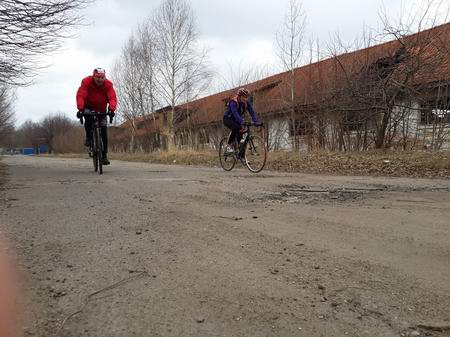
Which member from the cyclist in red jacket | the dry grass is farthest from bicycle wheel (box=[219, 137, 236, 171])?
the cyclist in red jacket

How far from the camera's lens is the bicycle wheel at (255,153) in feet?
31.9

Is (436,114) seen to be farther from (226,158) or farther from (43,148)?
(43,148)

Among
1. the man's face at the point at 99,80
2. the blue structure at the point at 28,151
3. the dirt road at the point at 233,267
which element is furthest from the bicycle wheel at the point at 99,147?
the blue structure at the point at 28,151

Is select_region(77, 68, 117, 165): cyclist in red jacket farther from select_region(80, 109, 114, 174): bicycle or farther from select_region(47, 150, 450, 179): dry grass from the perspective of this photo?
select_region(47, 150, 450, 179): dry grass

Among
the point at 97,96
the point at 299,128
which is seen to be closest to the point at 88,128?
the point at 97,96

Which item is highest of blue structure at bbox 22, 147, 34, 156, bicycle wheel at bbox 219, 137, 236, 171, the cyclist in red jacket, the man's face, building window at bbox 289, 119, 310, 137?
the man's face

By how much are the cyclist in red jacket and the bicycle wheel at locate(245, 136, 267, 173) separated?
3137mm

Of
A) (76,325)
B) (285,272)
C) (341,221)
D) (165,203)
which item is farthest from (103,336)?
(165,203)

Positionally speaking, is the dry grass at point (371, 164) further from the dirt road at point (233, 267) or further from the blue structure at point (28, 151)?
the blue structure at point (28, 151)

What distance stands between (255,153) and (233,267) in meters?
7.20

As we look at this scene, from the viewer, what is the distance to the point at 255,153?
385 inches

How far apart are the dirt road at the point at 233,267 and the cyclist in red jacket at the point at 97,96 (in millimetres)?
3972

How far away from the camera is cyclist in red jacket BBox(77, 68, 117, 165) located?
333 inches

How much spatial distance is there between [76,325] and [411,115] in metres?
13.5
